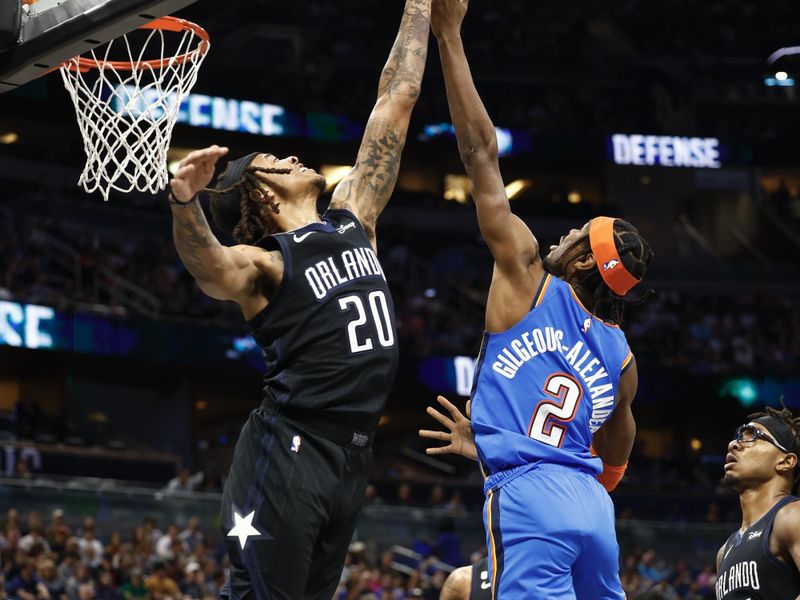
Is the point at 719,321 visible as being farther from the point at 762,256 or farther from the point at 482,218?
the point at 482,218

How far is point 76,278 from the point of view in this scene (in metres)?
24.0

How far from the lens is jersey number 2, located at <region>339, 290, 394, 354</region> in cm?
459

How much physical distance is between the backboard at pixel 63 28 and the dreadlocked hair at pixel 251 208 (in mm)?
942

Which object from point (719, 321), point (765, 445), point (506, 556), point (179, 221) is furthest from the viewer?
point (719, 321)

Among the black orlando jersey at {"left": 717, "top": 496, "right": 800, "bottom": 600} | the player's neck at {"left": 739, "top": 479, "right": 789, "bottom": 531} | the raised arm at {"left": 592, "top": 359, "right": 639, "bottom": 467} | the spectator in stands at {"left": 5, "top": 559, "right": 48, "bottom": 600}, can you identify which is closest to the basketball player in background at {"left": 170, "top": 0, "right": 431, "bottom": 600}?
the raised arm at {"left": 592, "top": 359, "right": 639, "bottom": 467}

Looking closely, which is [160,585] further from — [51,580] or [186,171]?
[186,171]

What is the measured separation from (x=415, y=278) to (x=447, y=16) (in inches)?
948

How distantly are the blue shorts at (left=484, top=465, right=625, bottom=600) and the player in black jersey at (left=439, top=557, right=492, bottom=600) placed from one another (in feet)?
6.20

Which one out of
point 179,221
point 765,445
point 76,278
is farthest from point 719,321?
point 179,221

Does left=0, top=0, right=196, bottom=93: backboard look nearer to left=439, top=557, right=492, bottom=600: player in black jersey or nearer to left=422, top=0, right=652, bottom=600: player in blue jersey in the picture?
left=422, top=0, right=652, bottom=600: player in blue jersey

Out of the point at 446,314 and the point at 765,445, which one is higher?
the point at 446,314

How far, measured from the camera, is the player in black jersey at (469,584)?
673cm

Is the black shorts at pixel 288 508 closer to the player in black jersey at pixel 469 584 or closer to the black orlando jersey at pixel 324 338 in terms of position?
the black orlando jersey at pixel 324 338

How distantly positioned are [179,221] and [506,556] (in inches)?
68.2
